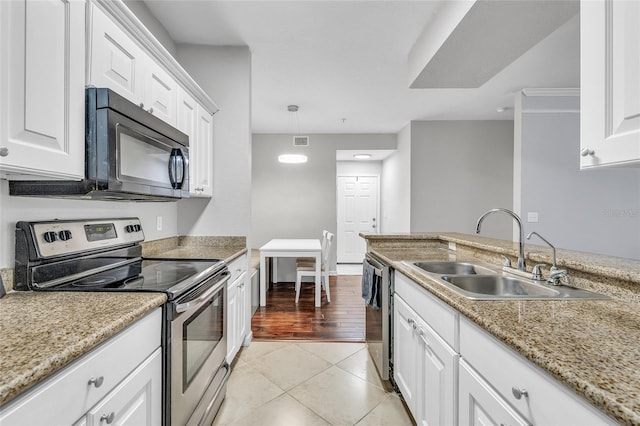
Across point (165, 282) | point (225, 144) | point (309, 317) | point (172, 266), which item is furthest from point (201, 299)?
point (309, 317)

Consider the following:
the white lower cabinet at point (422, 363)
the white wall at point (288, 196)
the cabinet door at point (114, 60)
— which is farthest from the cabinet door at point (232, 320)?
the white wall at point (288, 196)

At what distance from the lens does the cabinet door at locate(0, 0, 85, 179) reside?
2.87 ft

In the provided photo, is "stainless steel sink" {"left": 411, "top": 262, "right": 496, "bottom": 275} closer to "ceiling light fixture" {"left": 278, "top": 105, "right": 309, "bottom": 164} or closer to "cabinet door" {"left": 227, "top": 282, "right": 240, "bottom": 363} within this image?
"cabinet door" {"left": 227, "top": 282, "right": 240, "bottom": 363}

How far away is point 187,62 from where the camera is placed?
267 centimetres

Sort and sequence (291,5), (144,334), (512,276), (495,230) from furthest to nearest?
(495,230)
(291,5)
(512,276)
(144,334)

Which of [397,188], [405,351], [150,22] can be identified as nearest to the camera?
[405,351]

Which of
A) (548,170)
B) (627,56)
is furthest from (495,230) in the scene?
(627,56)

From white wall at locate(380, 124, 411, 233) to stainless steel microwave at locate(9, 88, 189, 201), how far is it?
159 inches

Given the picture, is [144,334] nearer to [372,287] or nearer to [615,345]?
[615,345]

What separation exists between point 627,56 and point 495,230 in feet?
14.6

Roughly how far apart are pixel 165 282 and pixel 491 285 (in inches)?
65.0

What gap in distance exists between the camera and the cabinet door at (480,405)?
0.83 metres

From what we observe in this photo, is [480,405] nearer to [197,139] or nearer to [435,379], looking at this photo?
[435,379]

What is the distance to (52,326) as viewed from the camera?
2.77ft
